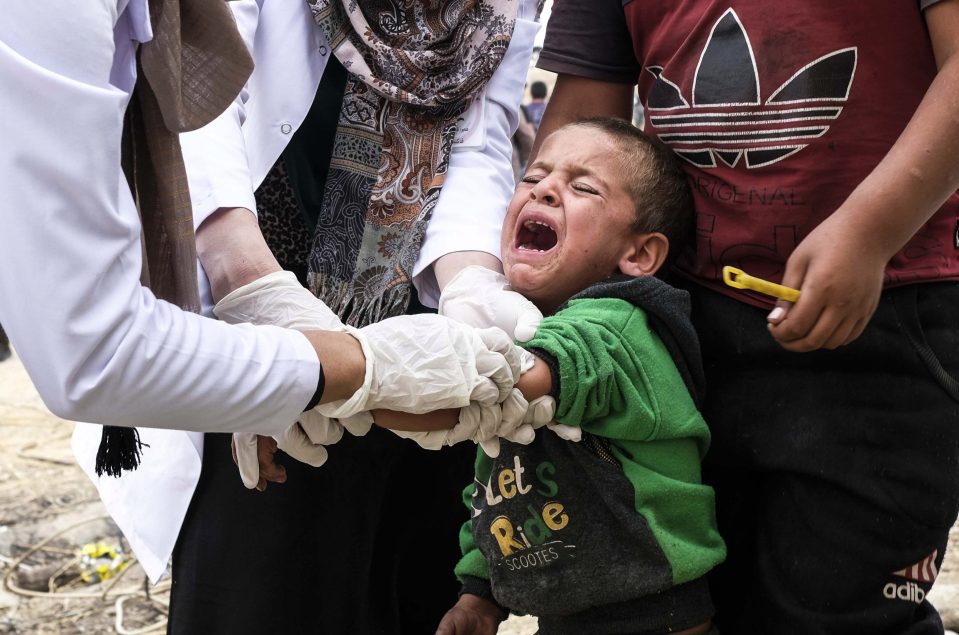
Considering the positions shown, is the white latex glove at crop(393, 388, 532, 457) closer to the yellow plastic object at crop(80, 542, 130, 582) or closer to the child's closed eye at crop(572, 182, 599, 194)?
the child's closed eye at crop(572, 182, 599, 194)

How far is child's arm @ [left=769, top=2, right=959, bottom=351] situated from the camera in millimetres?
1396

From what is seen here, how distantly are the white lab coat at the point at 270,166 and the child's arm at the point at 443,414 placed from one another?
515 mm

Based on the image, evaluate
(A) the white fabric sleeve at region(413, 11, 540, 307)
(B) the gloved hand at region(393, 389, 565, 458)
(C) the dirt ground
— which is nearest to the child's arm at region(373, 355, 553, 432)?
(B) the gloved hand at region(393, 389, 565, 458)

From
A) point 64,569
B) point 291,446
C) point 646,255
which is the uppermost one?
point 646,255

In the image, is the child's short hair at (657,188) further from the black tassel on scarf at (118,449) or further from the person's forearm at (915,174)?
the black tassel on scarf at (118,449)

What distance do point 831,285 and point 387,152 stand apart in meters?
0.99

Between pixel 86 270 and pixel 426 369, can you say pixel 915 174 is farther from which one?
pixel 86 270

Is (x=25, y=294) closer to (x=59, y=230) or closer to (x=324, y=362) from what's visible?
(x=59, y=230)

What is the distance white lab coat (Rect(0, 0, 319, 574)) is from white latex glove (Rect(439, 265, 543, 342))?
51 cm

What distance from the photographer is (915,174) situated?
1.39m

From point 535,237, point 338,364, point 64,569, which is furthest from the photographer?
point 64,569

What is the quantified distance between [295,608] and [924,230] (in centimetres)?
140

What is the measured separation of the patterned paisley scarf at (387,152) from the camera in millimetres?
2045

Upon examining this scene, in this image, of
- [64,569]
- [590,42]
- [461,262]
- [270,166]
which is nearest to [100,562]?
[64,569]
